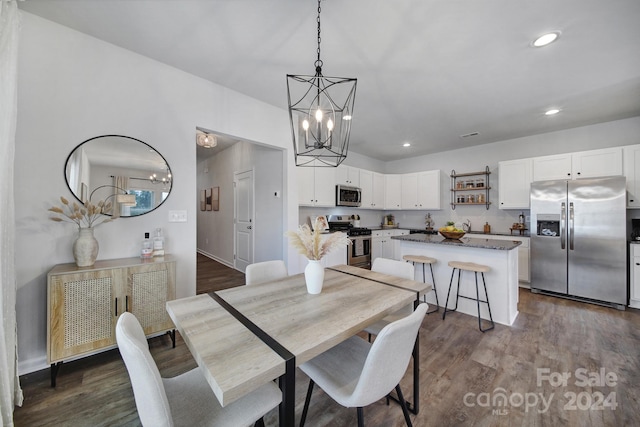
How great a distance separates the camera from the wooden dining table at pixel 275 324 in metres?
0.83

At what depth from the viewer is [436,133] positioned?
4.32 metres

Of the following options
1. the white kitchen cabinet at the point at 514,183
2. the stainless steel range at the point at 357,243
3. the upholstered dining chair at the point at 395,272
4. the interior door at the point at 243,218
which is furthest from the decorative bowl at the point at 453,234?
the interior door at the point at 243,218

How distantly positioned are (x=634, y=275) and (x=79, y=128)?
6377 millimetres

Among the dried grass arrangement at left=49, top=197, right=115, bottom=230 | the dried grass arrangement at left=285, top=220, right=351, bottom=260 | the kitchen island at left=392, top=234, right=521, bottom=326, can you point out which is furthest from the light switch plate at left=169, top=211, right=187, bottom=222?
the kitchen island at left=392, top=234, right=521, bottom=326

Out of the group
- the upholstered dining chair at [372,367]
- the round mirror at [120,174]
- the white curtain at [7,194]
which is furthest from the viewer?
the round mirror at [120,174]

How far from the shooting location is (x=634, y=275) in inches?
122

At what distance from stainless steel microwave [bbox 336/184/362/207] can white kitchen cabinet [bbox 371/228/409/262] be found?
2.54 feet

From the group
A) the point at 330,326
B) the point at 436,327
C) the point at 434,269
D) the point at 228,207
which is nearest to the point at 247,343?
the point at 330,326

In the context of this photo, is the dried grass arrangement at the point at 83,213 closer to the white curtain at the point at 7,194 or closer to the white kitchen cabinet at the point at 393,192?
the white curtain at the point at 7,194

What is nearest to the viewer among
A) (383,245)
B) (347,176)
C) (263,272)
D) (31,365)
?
(31,365)

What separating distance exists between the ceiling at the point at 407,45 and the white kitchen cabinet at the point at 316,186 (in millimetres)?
1228

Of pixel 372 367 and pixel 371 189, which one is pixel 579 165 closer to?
pixel 371 189

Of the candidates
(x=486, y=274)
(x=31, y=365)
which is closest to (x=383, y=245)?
(x=486, y=274)

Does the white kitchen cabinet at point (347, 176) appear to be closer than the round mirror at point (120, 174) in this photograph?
No
